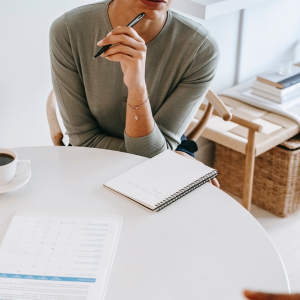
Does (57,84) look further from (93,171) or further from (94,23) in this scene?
(93,171)

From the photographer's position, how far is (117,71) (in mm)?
1150

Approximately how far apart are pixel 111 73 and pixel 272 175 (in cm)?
101

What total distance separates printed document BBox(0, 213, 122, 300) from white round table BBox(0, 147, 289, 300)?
21 millimetres

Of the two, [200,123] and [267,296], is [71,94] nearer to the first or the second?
[200,123]

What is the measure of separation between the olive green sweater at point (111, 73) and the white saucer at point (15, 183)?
1.07 ft

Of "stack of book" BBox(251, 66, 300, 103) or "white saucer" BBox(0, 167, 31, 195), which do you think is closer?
"white saucer" BBox(0, 167, 31, 195)

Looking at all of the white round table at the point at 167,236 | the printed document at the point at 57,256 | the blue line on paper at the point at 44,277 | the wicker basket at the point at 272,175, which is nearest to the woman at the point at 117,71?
the white round table at the point at 167,236

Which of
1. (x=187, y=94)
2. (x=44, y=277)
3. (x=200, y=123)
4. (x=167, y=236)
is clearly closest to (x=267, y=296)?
(x=167, y=236)

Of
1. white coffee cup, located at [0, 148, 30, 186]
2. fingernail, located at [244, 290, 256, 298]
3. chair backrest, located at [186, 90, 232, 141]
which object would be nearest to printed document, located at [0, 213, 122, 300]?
white coffee cup, located at [0, 148, 30, 186]

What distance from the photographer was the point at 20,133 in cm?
148

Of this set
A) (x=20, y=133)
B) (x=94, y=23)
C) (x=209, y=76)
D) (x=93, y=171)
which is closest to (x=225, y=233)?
(x=93, y=171)

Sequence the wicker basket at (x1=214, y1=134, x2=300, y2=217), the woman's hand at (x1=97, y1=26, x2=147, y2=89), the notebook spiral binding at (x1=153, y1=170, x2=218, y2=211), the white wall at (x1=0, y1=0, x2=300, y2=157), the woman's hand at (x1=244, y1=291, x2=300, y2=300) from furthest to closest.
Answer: the wicker basket at (x1=214, y1=134, x2=300, y2=217)
the white wall at (x1=0, y1=0, x2=300, y2=157)
the woman's hand at (x1=97, y1=26, x2=147, y2=89)
the notebook spiral binding at (x1=153, y1=170, x2=218, y2=211)
the woman's hand at (x1=244, y1=291, x2=300, y2=300)

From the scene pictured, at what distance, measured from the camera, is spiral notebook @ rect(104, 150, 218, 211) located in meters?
0.78

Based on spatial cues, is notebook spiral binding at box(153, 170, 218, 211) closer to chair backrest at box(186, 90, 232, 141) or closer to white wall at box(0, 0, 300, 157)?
chair backrest at box(186, 90, 232, 141)
